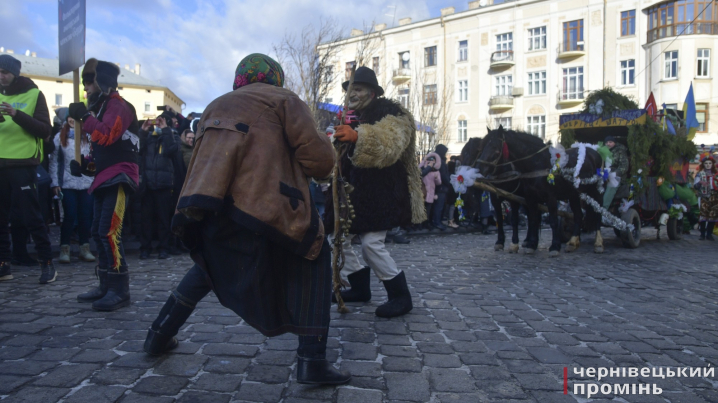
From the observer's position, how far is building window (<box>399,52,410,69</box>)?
41.0m

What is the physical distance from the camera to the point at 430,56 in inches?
1601

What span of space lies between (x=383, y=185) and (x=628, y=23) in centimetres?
3559

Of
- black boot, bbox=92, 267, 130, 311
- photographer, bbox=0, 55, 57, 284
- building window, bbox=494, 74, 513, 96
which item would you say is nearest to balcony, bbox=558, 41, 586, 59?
building window, bbox=494, 74, 513, 96

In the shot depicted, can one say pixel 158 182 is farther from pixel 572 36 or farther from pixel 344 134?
pixel 572 36

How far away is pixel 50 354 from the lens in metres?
3.35

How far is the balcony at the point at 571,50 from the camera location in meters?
34.8

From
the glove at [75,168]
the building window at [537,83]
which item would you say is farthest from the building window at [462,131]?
the glove at [75,168]

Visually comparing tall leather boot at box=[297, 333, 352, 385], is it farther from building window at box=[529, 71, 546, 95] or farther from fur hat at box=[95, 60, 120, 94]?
building window at box=[529, 71, 546, 95]

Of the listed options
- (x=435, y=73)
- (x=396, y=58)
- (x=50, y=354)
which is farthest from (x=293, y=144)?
(x=396, y=58)

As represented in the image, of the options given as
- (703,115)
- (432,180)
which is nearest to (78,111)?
(432,180)

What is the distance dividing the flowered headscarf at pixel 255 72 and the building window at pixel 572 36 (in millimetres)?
36415

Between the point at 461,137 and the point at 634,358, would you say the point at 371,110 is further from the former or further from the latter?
the point at 461,137

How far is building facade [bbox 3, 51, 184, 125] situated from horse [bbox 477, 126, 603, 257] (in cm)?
5857

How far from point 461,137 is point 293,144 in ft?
125
